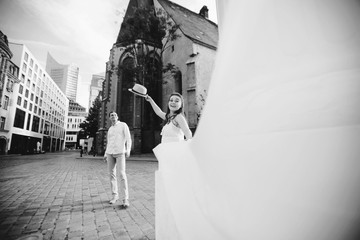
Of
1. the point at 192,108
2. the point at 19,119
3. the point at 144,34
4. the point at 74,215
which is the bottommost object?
the point at 74,215

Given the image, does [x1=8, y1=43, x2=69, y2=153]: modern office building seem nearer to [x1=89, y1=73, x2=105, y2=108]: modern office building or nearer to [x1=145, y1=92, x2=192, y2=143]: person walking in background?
[x1=145, y1=92, x2=192, y2=143]: person walking in background

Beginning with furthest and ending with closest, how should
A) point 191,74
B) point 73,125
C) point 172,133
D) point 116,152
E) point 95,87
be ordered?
point 95,87 → point 73,125 → point 191,74 → point 116,152 → point 172,133

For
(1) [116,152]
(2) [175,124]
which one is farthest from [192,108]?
(2) [175,124]

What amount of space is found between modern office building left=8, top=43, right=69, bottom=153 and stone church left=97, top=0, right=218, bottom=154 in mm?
12932

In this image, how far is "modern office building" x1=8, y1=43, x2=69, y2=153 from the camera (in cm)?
2975

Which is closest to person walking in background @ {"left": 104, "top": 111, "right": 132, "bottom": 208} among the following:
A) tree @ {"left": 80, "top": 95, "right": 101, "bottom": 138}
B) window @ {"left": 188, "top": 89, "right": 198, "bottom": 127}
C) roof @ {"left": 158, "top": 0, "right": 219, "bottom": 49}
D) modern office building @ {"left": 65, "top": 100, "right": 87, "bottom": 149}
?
window @ {"left": 188, "top": 89, "right": 198, "bottom": 127}

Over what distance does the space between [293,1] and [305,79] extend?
0.26m

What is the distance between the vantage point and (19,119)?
32.2 metres

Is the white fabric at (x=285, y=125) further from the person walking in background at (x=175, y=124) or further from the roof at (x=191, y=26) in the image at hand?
the roof at (x=191, y=26)

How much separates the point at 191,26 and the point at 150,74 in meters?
8.41

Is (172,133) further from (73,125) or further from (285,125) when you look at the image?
(73,125)

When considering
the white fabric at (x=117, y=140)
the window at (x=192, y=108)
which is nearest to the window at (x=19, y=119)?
the window at (x=192, y=108)

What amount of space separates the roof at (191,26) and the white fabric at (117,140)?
15.8 meters

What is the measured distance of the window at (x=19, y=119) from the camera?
1214 inches
